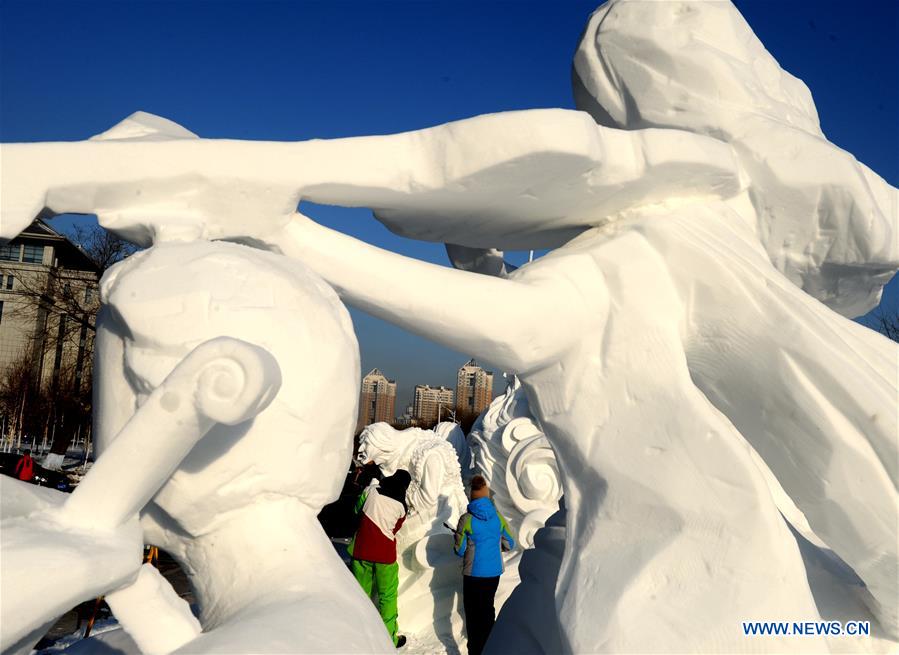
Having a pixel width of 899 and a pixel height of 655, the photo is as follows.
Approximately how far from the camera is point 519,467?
495cm

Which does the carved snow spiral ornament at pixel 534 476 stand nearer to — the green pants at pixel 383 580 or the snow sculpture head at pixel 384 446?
the snow sculpture head at pixel 384 446

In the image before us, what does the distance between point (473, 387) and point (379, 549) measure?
1860 inches

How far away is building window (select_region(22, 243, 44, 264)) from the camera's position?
77.7ft

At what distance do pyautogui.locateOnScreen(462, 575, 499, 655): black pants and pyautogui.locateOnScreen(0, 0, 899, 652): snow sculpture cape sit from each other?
1.81m

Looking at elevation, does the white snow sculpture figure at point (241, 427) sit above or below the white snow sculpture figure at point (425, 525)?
above

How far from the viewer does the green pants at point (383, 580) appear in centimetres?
385

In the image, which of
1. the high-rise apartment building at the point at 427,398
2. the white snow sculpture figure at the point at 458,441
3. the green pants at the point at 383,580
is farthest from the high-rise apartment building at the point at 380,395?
the green pants at the point at 383,580

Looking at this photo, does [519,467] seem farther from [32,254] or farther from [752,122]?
[32,254]

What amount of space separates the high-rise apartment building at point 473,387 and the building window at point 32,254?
28.1 meters

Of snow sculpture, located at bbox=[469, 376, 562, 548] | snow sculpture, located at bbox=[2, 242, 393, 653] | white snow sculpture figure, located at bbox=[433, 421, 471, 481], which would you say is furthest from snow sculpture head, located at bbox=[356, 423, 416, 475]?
snow sculpture, located at bbox=[2, 242, 393, 653]

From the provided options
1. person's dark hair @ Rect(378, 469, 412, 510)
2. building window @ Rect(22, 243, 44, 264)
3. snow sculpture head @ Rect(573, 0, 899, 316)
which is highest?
building window @ Rect(22, 243, 44, 264)

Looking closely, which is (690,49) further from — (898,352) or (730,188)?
(898,352)

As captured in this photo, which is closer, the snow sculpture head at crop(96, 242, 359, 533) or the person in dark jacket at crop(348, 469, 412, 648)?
the snow sculpture head at crop(96, 242, 359, 533)

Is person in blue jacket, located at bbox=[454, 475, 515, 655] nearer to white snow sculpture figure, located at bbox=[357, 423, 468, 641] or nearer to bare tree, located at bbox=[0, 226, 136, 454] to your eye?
white snow sculpture figure, located at bbox=[357, 423, 468, 641]
